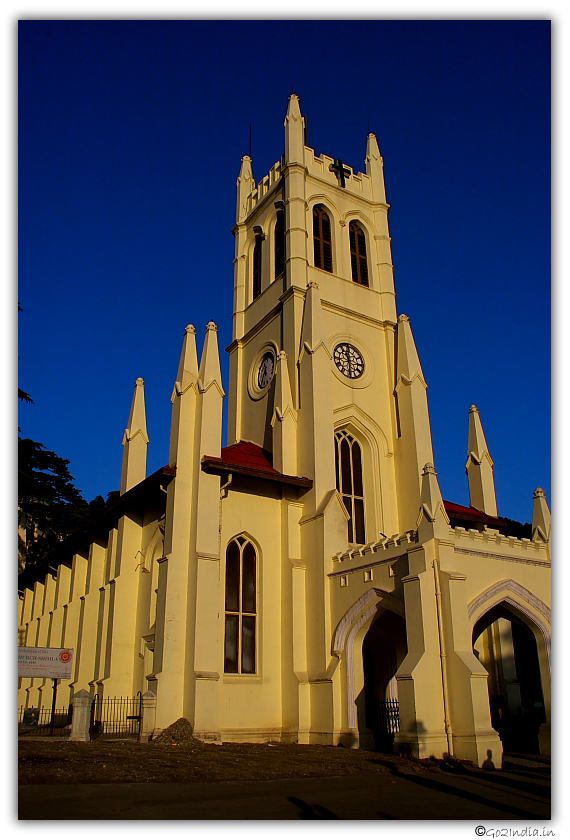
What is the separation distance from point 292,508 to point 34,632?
67.6 feet

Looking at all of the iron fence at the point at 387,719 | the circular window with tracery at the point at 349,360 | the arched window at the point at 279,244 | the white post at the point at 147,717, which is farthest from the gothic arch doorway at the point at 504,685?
the arched window at the point at 279,244

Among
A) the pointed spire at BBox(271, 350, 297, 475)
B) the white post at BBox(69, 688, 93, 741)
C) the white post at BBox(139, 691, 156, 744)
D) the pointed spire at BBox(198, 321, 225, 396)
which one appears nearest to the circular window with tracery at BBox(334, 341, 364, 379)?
the pointed spire at BBox(271, 350, 297, 475)

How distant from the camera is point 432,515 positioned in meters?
17.4

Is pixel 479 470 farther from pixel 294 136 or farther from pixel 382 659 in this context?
pixel 294 136

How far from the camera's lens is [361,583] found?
19.6 meters

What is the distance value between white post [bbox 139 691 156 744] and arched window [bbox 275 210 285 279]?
1979 centimetres

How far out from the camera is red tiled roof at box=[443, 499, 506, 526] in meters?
25.0

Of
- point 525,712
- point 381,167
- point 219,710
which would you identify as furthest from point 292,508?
point 381,167

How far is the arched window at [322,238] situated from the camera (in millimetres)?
31234

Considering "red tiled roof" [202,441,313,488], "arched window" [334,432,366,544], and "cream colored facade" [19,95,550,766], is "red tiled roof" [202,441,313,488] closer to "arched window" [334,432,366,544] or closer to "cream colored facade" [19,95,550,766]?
"cream colored facade" [19,95,550,766]

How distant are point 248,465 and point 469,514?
8780 millimetres

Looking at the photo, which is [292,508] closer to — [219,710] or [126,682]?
[219,710]

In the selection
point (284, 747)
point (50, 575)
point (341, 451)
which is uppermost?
point (341, 451)

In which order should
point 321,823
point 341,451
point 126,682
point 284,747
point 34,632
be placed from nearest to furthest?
point 321,823
point 284,747
point 126,682
point 341,451
point 34,632
